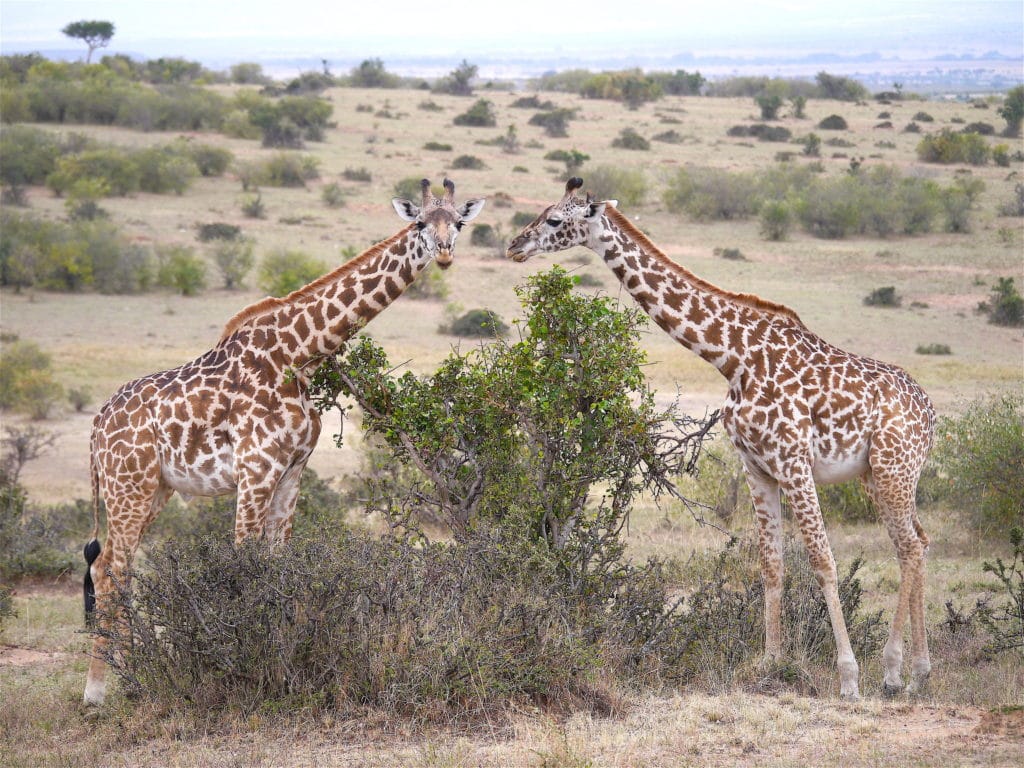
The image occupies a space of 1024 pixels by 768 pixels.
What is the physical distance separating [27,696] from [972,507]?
352 inches

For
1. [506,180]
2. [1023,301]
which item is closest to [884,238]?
[1023,301]

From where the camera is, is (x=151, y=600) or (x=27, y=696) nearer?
(x=151, y=600)

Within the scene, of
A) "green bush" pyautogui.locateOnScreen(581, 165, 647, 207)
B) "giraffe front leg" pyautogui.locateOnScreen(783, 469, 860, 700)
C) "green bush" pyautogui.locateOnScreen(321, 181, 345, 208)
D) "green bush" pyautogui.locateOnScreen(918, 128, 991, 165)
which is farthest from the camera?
"green bush" pyautogui.locateOnScreen(918, 128, 991, 165)

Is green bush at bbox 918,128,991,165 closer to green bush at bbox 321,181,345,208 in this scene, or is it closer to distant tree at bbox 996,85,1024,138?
distant tree at bbox 996,85,1024,138

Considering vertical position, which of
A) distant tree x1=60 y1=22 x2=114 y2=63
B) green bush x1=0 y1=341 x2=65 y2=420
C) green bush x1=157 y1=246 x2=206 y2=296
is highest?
distant tree x1=60 y1=22 x2=114 y2=63

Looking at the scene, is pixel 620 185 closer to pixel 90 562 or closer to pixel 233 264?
pixel 233 264

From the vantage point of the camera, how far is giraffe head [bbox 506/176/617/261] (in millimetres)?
7824

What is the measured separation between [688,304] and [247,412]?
2.89m

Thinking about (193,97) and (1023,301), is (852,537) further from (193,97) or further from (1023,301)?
(193,97)

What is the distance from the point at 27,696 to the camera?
26.0 feet

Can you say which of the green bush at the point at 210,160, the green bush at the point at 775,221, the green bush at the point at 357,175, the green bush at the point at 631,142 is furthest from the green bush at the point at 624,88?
the green bush at the point at 775,221

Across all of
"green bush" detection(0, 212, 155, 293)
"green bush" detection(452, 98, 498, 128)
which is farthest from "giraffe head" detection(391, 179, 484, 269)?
"green bush" detection(452, 98, 498, 128)

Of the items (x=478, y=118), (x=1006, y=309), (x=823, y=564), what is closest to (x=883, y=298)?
(x=1006, y=309)

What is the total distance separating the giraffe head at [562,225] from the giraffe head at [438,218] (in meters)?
0.37
